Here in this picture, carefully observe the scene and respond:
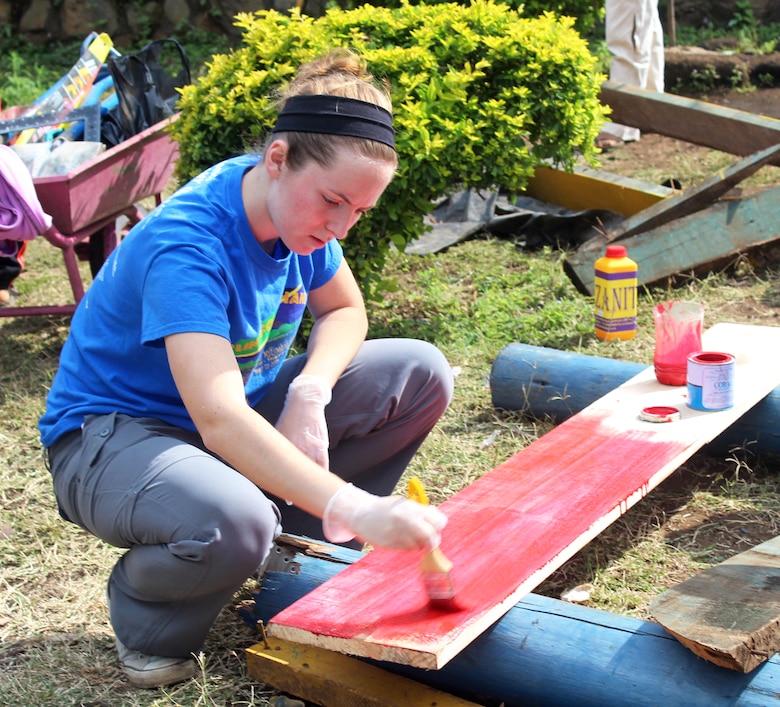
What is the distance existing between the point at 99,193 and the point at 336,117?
3.03 metres

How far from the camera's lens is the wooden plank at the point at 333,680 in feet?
7.20

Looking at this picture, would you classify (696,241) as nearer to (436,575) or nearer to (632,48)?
(632,48)

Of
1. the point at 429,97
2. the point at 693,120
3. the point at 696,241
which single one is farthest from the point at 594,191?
the point at 429,97

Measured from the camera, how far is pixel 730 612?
6.93 ft

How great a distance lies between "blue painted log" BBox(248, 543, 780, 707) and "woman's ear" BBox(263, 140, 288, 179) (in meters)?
1.18

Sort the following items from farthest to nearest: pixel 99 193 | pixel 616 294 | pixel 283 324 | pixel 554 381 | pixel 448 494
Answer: pixel 99 193 → pixel 616 294 → pixel 554 381 → pixel 448 494 → pixel 283 324

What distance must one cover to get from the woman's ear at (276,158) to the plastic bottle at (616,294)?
2.45 m

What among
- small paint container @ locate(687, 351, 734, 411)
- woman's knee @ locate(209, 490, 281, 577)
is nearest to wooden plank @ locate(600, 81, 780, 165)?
small paint container @ locate(687, 351, 734, 411)

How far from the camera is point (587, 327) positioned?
4.71 m

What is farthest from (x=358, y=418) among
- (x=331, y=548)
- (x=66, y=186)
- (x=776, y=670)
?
(x=66, y=186)

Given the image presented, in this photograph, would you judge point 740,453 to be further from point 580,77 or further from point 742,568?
point 580,77

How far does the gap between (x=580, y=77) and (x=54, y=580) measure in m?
3.39

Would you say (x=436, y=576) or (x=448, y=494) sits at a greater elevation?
(x=436, y=576)

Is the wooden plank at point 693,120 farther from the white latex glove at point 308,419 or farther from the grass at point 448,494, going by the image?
the white latex glove at point 308,419
